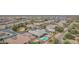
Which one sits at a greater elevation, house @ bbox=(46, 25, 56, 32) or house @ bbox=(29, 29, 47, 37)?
house @ bbox=(46, 25, 56, 32)

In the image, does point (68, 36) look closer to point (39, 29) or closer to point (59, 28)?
point (59, 28)

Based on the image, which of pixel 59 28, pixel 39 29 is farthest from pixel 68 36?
pixel 39 29

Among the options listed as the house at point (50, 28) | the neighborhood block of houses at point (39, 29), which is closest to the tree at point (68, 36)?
the neighborhood block of houses at point (39, 29)

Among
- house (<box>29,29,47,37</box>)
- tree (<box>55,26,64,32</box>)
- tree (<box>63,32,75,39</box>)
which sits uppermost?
tree (<box>55,26,64,32</box>)

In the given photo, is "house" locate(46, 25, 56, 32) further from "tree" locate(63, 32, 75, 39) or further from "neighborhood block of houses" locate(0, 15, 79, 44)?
"tree" locate(63, 32, 75, 39)

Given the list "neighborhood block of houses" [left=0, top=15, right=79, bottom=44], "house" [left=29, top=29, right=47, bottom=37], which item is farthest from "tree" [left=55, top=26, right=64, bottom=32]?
"house" [left=29, top=29, right=47, bottom=37]

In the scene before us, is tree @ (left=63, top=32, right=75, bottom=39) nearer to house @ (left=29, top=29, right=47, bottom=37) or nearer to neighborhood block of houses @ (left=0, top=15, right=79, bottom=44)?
neighborhood block of houses @ (left=0, top=15, right=79, bottom=44)

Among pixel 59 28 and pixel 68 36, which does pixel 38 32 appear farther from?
pixel 68 36

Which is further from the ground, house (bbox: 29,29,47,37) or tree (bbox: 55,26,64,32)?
tree (bbox: 55,26,64,32)

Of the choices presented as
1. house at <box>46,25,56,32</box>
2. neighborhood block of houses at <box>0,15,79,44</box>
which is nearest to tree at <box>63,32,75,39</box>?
neighborhood block of houses at <box>0,15,79,44</box>

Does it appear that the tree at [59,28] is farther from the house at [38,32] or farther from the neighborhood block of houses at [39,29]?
the house at [38,32]
